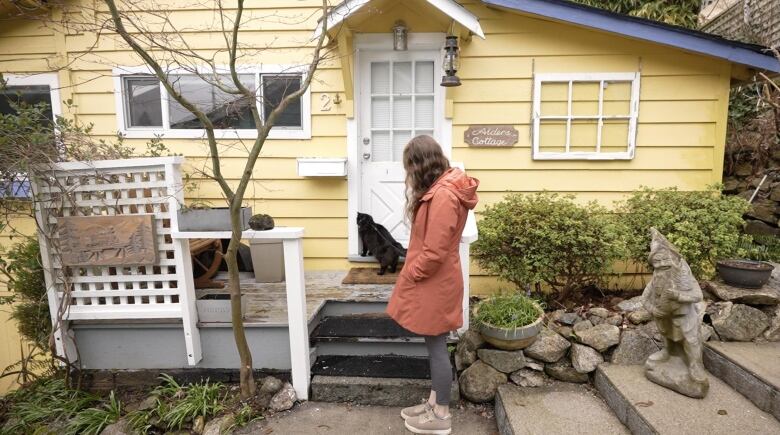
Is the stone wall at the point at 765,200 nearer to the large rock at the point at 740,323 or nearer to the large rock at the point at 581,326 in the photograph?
the large rock at the point at 740,323

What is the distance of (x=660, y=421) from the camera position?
2090 mm

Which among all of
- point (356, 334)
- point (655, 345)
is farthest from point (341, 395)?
point (655, 345)

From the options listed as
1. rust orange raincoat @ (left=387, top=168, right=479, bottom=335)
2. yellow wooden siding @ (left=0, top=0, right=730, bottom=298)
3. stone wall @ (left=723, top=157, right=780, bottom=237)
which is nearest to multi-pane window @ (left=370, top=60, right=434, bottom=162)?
yellow wooden siding @ (left=0, top=0, right=730, bottom=298)

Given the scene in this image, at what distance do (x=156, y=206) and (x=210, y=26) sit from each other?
2.17 metres

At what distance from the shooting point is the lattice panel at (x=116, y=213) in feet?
9.23

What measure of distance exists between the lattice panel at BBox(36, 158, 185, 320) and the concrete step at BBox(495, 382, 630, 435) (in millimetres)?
2254

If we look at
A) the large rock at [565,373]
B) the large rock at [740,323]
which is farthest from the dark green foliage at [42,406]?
the large rock at [740,323]

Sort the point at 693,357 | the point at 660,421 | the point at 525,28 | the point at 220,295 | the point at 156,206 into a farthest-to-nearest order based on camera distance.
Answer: the point at 525,28 → the point at 220,295 → the point at 156,206 → the point at 693,357 → the point at 660,421

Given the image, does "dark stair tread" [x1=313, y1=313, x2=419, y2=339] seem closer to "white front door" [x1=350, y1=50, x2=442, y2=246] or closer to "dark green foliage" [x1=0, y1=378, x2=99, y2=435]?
"white front door" [x1=350, y1=50, x2=442, y2=246]

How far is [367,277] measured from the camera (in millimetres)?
3971

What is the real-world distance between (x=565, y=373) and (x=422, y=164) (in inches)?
68.4

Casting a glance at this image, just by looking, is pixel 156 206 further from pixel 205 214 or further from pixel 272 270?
pixel 272 270

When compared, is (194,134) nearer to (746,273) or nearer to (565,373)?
(565,373)

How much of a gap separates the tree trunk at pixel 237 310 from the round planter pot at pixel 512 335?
5.11 ft
